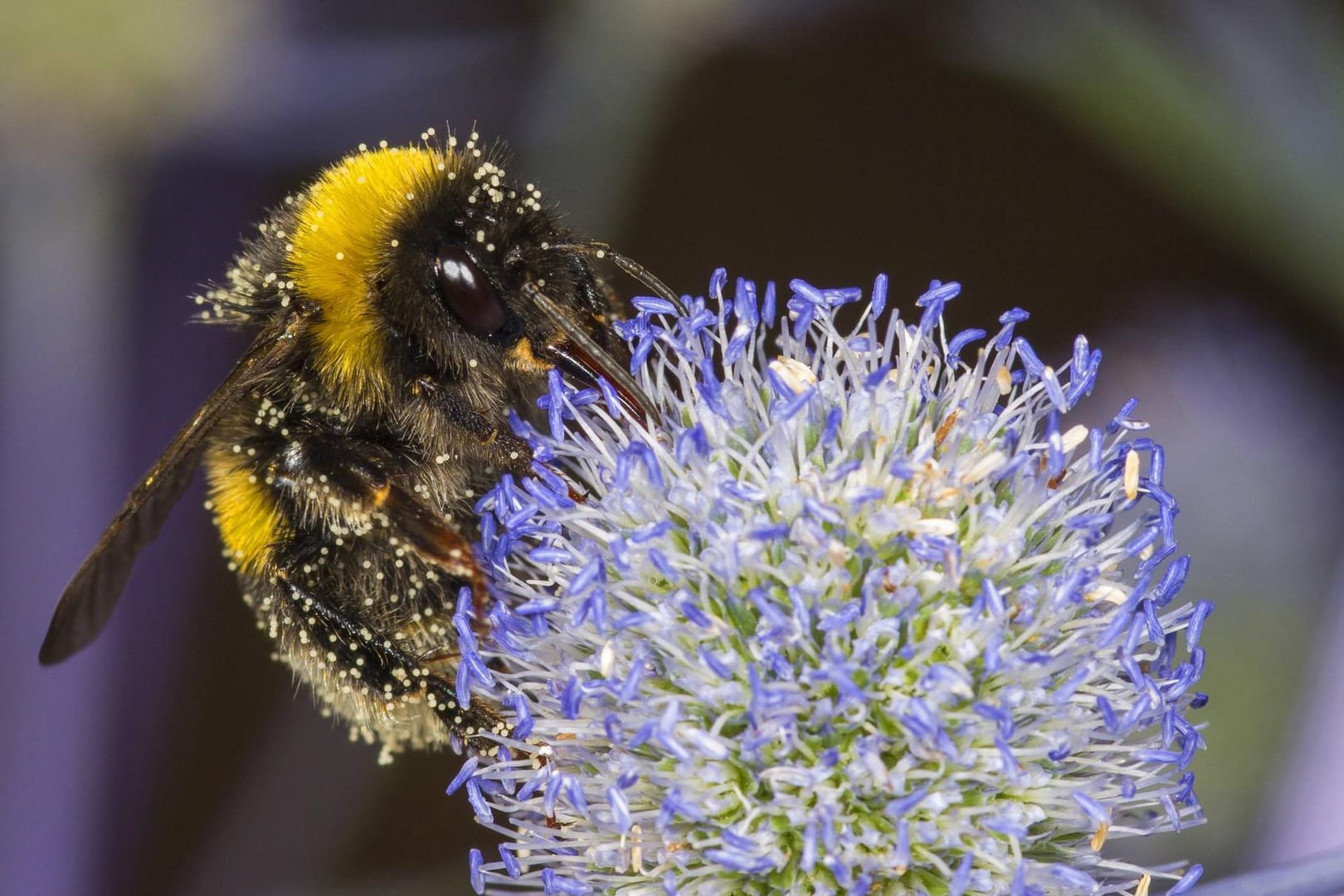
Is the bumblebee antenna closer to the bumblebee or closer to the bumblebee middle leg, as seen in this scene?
the bumblebee

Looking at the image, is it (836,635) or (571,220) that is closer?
(836,635)

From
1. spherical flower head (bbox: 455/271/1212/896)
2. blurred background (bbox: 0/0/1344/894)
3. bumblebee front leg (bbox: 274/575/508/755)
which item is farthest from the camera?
blurred background (bbox: 0/0/1344/894)

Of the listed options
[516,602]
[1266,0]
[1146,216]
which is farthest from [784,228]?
[516,602]

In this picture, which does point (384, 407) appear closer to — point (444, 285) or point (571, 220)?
point (444, 285)

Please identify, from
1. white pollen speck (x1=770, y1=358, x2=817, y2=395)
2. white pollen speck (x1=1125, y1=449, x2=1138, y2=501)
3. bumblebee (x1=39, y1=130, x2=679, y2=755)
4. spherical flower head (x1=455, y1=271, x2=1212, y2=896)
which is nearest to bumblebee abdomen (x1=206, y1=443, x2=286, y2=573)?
bumblebee (x1=39, y1=130, x2=679, y2=755)

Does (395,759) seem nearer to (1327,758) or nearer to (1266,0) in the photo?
(1327,758)

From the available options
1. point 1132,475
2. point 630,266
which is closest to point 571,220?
point 630,266
